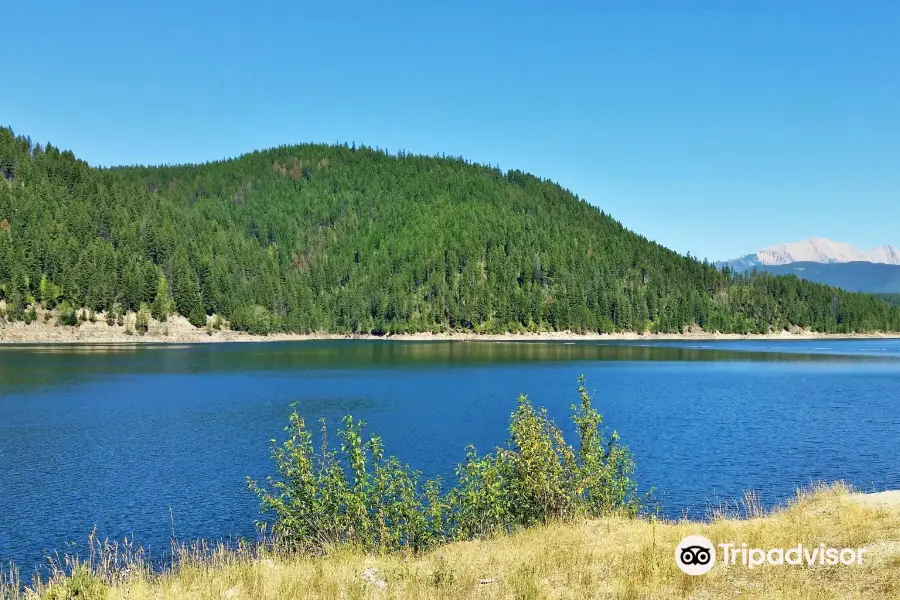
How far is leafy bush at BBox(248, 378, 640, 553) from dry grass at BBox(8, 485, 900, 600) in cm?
156

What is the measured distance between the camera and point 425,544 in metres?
27.2

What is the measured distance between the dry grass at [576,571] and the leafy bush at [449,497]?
61.5 inches

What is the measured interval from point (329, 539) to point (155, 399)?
7085cm

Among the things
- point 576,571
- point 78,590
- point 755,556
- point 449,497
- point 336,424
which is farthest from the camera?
point 336,424

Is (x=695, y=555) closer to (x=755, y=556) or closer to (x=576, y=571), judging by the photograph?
(x=755, y=556)

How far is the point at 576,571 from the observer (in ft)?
67.2

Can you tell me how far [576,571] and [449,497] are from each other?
8.88 metres

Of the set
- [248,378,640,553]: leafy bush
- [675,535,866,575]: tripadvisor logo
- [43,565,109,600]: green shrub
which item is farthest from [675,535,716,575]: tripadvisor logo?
[43,565,109,600]: green shrub

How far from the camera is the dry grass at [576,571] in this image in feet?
59.9

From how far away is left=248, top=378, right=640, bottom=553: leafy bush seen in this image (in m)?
26.4

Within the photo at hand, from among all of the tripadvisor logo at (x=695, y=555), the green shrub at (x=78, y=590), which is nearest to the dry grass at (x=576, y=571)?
the tripadvisor logo at (x=695, y=555)

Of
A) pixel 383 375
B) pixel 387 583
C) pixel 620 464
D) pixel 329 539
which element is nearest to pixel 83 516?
pixel 329 539

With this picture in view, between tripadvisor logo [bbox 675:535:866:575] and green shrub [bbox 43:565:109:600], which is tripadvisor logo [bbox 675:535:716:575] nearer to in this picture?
tripadvisor logo [bbox 675:535:866:575]

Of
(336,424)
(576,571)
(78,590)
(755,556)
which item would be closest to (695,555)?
(755,556)
